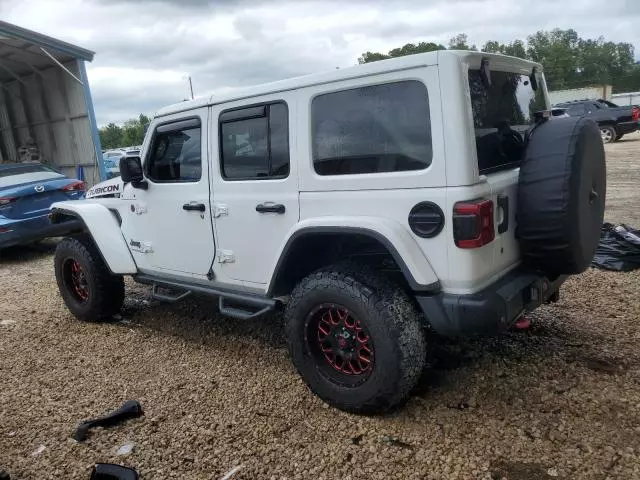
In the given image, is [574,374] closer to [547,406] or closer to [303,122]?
[547,406]

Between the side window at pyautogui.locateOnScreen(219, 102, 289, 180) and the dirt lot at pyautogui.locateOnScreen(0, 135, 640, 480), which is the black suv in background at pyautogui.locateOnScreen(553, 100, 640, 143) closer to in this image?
the dirt lot at pyautogui.locateOnScreen(0, 135, 640, 480)

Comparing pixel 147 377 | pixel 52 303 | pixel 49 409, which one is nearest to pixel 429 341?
pixel 147 377

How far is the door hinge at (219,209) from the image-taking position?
3.58 m

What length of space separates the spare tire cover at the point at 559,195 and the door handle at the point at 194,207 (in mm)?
2126

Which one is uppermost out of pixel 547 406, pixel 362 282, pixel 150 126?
pixel 150 126

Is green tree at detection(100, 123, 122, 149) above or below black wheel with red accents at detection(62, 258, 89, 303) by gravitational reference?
above

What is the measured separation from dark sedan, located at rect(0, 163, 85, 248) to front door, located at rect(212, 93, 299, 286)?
4178 mm

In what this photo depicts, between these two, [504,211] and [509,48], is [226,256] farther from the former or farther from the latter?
[509,48]

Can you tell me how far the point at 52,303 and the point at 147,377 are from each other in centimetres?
260

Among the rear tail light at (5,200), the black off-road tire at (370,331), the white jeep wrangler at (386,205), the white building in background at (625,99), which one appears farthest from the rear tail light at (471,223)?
the white building in background at (625,99)

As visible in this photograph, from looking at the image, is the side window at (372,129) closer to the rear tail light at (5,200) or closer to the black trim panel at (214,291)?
the black trim panel at (214,291)

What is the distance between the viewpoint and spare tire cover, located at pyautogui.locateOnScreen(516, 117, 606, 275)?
2668 millimetres

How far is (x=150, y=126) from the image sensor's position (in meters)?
4.18

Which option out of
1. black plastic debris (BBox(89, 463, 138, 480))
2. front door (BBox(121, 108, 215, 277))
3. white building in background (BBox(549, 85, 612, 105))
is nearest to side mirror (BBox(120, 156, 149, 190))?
front door (BBox(121, 108, 215, 277))
